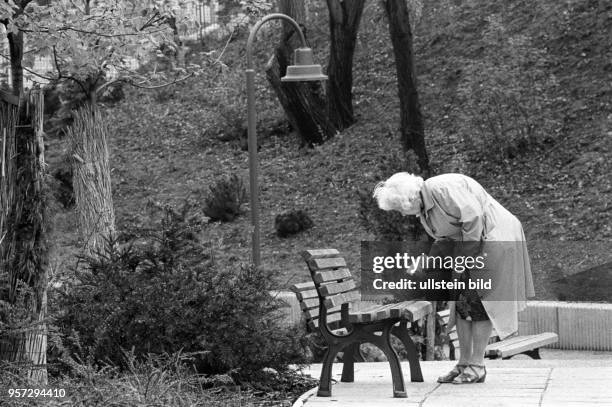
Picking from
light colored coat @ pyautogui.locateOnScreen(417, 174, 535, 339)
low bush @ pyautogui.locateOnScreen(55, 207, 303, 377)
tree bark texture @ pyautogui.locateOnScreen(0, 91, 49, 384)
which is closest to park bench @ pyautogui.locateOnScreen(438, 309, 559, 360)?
light colored coat @ pyautogui.locateOnScreen(417, 174, 535, 339)

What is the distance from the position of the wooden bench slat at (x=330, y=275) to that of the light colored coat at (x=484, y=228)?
30.9 inches

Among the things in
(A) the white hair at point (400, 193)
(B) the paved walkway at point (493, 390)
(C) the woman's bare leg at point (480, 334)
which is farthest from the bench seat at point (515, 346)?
(A) the white hair at point (400, 193)

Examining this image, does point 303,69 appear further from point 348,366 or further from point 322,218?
point 322,218

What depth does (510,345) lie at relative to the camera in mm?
9523

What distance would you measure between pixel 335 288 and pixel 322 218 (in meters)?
11.1

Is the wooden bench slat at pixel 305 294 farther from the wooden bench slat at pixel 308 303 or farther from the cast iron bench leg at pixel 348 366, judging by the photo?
the cast iron bench leg at pixel 348 366

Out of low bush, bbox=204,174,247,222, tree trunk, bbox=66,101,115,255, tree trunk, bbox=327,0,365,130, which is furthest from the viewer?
tree trunk, bbox=327,0,365,130

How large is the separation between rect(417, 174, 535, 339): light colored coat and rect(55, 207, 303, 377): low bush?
123 cm

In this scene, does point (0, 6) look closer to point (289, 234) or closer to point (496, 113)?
point (289, 234)

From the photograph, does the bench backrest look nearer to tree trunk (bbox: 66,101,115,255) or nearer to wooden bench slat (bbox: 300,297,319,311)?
wooden bench slat (bbox: 300,297,319,311)

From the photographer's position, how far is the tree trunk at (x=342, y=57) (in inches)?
824

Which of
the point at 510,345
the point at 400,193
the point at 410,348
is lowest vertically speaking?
the point at 510,345

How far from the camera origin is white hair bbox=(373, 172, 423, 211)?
682 cm

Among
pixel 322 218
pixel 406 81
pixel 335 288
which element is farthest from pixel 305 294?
pixel 406 81
